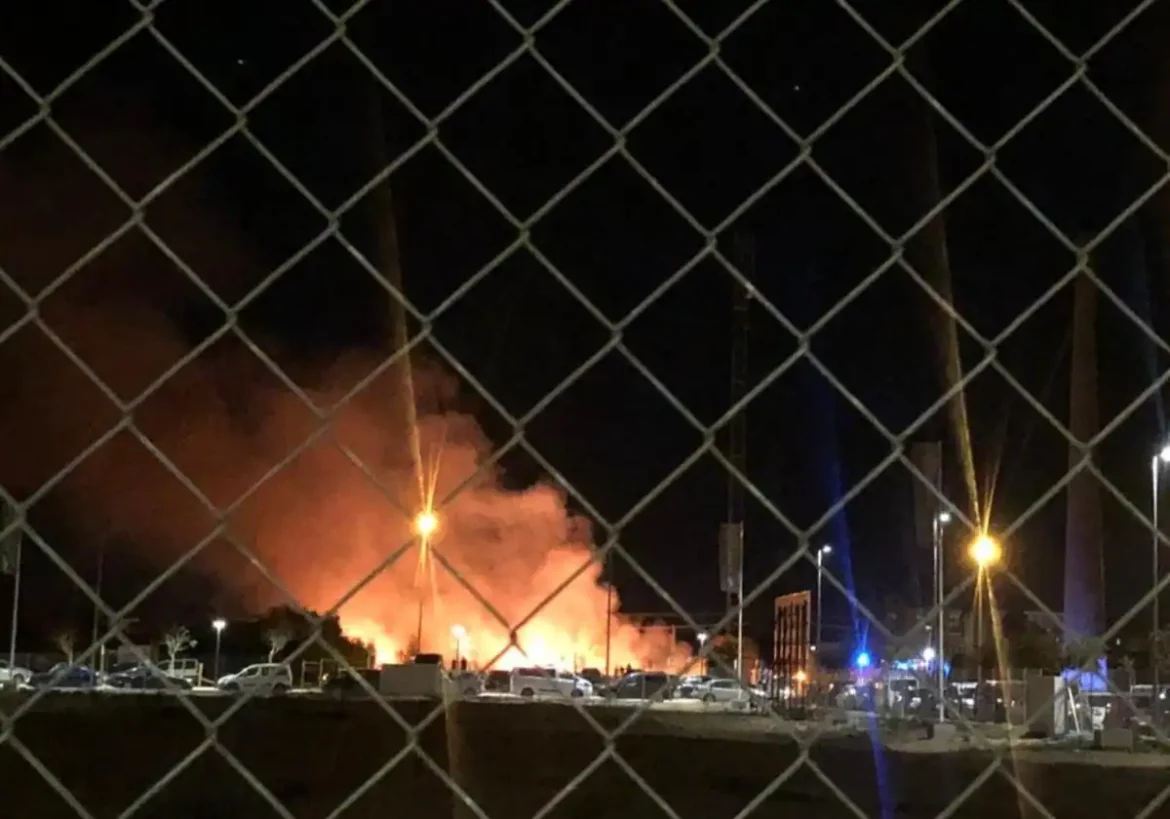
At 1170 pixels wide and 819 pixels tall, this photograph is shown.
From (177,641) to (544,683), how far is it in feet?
25.3

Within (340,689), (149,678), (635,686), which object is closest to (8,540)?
(149,678)

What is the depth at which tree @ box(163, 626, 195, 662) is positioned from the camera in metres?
26.1

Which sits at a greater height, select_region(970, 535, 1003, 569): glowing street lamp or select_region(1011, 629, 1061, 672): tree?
select_region(1011, 629, 1061, 672): tree

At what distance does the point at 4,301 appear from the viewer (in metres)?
3.49

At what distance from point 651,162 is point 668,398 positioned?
56.4 inches

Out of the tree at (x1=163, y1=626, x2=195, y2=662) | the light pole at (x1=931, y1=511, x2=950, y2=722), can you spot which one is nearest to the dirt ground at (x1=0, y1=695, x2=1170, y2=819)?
the light pole at (x1=931, y1=511, x2=950, y2=722)

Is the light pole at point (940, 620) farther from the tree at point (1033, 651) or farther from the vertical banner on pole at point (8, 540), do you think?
the tree at point (1033, 651)

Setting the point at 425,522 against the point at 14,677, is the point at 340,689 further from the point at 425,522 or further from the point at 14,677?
the point at 425,522

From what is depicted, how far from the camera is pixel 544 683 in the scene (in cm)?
2647

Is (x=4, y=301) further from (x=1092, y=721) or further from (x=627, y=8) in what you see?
(x=1092, y=721)

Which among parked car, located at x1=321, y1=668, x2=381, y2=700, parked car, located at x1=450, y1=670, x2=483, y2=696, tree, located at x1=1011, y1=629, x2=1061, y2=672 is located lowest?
parked car, located at x1=450, y1=670, x2=483, y2=696

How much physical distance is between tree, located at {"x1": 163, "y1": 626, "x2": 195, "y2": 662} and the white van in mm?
6559

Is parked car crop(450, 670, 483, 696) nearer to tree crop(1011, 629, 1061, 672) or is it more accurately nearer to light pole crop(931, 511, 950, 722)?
light pole crop(931, 511, 950, 722)

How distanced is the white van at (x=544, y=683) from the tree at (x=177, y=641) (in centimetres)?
656
